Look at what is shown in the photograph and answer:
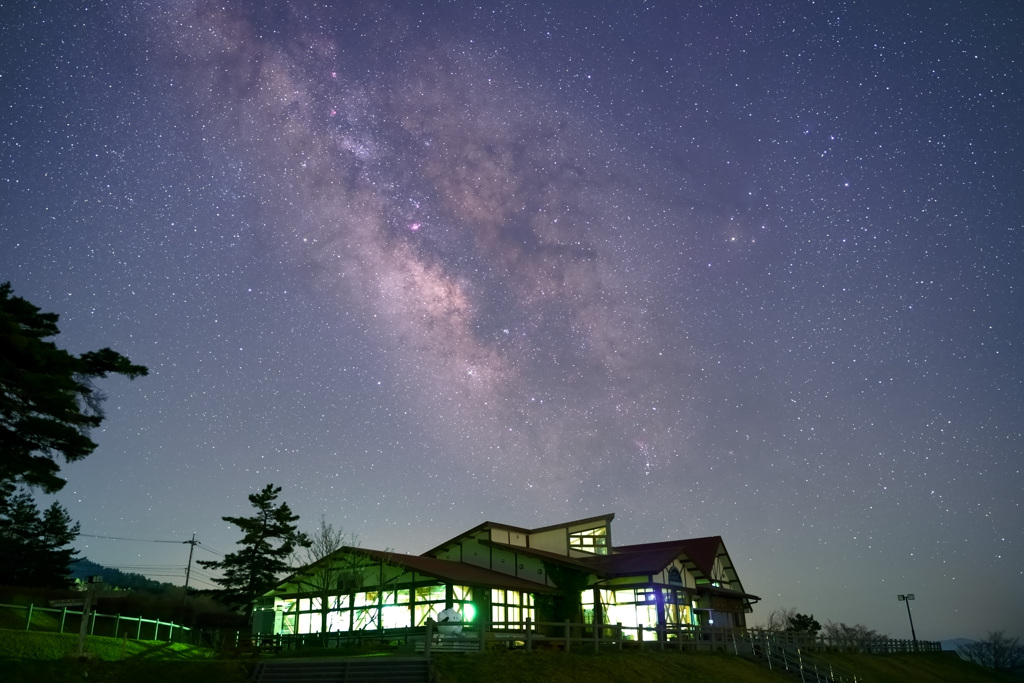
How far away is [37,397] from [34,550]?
151 ft

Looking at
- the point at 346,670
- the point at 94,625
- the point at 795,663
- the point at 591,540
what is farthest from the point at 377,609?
the point at 795,663

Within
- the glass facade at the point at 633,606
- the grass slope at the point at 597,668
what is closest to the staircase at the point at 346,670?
the grass slope at the point at 597,668

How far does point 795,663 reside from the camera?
3594 cm

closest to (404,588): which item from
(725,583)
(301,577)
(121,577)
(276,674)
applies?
(301,577)

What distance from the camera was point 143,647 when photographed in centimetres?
2895

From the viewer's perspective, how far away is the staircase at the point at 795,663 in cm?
3516

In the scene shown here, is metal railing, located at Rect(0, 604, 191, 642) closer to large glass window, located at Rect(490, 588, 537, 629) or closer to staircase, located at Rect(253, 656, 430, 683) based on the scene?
staircase, located at Rect(253, 656, 430, 683)

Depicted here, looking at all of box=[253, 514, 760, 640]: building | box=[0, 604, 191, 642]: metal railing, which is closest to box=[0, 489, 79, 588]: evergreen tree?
box=[0, 604, 191, 642]: metal railing

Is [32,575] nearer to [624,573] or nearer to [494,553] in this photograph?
[494,553]

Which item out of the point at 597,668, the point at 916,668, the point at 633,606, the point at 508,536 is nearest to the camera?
the point at 597,668

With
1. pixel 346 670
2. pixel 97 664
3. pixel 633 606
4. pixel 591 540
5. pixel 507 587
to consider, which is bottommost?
pixel 346 670

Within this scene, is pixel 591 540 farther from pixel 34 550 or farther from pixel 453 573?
pixel 34 550

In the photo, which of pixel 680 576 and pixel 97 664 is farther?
pixel 680 576

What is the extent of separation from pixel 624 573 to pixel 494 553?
7.79 metres
